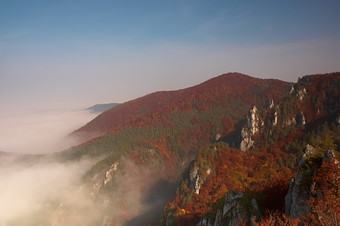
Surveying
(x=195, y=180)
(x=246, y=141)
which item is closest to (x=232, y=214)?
(x=195, y=180)

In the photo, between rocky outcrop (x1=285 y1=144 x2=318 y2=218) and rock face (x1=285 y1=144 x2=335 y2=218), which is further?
rocky outcrop (x1=285 y1=144 x2=318 y2=218)

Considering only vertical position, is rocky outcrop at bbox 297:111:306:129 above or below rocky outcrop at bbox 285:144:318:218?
below

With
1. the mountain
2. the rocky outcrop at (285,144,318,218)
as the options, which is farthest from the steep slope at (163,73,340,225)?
the rocky outcrop at (285,144,318,218)

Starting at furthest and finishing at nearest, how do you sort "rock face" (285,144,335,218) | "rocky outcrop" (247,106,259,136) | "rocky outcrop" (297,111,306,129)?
"rocky outcrop" (247,106,259,136), "rocky outcrop" (297,111,306,129), "rock face" (285,144,335,218)

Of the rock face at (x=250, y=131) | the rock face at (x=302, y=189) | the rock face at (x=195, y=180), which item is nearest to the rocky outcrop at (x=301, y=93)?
the rock face at (x=250, y=131)

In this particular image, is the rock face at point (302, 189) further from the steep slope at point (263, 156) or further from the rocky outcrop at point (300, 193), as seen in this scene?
the steep slope at point (263, 156)

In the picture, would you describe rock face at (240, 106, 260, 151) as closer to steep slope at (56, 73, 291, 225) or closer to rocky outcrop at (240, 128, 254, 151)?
rocky outcrop at (240, 128, 254, 151)
